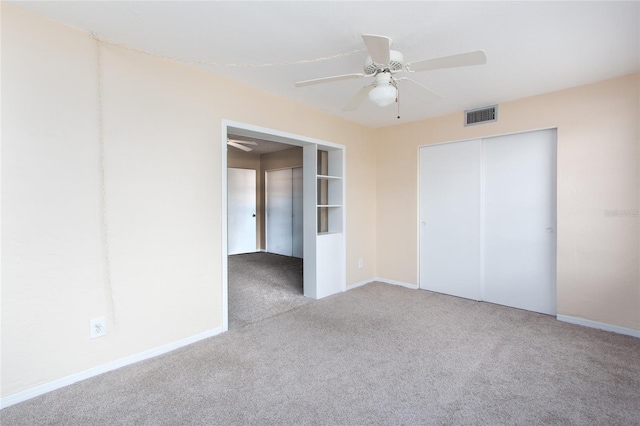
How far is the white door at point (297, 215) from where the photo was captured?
22.1 feet

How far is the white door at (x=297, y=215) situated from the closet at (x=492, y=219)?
9.98 feet

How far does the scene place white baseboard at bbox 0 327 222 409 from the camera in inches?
73.5

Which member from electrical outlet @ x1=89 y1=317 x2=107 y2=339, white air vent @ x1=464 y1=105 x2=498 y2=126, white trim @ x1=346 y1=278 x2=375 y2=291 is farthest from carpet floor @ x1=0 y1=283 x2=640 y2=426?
white air vent @ x1=464 y1=105 x2=498 y2=126

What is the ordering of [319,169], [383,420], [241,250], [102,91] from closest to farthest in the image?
[383,420] → [102,91] → [319,169] → [241,250]

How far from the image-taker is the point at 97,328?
217 centimetres

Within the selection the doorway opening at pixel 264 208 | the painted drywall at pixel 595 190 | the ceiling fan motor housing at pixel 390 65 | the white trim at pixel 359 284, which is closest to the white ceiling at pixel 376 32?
the ceiling fan motor housing at pixel 390 65

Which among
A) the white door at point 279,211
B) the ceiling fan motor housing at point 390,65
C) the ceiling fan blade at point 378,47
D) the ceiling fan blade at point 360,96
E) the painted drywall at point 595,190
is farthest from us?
the white door at point 279,211

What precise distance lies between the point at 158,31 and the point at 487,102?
3.27m

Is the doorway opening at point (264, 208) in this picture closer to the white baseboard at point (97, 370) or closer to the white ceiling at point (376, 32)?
the white baseboard at point (97, 370)

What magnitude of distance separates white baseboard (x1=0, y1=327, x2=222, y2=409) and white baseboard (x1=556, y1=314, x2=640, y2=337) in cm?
340

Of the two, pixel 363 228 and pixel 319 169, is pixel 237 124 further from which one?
pixel 363 228

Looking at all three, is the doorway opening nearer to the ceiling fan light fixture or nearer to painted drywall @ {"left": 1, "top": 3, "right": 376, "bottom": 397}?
painted drywall @ {"left": 1, "top": 3, "right": 376, "bottom": 397}

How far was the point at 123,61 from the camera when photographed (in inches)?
89.3

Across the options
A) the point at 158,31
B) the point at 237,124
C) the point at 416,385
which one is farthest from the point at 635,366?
the point at 158,31
